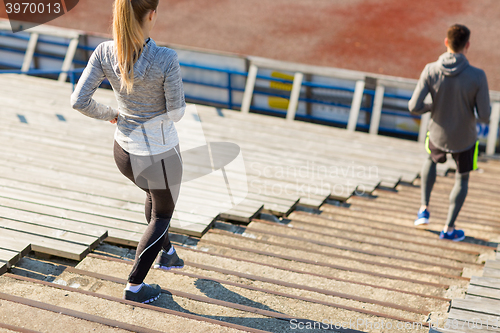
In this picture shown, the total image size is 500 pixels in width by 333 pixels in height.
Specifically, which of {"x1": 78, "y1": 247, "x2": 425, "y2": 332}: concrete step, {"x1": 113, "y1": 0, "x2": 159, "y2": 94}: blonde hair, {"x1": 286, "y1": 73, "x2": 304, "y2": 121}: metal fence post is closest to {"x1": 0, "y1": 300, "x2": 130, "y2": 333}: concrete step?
{"x1": 78, "y1": 247, "x2": 425, "y2": 332}: concrete step

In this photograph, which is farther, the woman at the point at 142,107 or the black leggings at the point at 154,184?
the black leggings at the point at 154,184

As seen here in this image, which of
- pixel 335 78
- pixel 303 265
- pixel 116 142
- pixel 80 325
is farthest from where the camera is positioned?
pixel 335 78

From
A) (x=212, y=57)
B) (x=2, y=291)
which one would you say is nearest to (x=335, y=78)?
(x=212, y=57)

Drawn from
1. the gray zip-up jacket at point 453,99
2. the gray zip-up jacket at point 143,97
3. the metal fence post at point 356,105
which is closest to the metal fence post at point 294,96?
the metal fence post at point 356,105

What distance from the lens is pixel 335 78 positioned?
29.5 feet

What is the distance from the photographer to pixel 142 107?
2.67m

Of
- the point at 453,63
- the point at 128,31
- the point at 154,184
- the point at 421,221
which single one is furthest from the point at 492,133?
the point at 128,31

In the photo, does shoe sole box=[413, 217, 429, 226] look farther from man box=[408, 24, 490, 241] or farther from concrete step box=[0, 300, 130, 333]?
concrete step box=[0, 300, 130, 333]

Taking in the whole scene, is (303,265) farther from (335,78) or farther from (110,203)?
(335,78)

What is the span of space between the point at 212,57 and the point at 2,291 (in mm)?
7229

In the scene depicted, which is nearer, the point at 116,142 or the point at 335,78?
the point at 116,142

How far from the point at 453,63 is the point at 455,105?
0.39m

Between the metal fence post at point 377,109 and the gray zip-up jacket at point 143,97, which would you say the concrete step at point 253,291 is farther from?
the metal fence post at point 377,109

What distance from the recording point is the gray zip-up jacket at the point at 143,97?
2535mm
